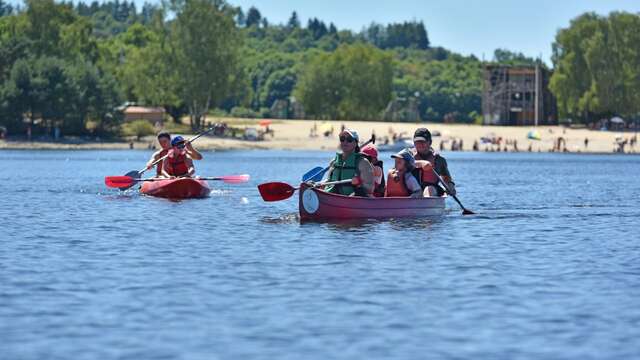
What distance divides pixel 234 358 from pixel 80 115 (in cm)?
11588

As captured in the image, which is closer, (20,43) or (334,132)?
(20,43)

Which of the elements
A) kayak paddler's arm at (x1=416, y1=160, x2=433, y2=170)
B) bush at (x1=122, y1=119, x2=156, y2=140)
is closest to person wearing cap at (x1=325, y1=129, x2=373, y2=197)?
kayak paddler's arm at (x1=416, y1=160, x2=433, y2=170)

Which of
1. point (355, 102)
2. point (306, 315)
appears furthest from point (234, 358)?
point (355, 102)

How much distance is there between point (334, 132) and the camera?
6393 inches

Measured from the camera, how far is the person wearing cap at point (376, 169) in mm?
34594

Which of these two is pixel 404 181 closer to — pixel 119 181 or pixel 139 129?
pixel 119 181

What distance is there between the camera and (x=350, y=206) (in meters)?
34.2

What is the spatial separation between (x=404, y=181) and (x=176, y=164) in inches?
538

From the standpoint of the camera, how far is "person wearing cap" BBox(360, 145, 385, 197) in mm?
34594

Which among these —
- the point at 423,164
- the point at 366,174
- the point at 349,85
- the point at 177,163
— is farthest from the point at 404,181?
the point at 349,85

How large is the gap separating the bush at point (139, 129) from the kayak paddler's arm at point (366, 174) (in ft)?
352

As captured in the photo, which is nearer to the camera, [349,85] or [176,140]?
[176,140]

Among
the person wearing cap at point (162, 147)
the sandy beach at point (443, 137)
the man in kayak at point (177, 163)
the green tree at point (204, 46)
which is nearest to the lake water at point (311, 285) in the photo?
the man in kayak at point (177, 163)

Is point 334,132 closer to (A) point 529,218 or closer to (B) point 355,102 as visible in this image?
(B) point 355,102
